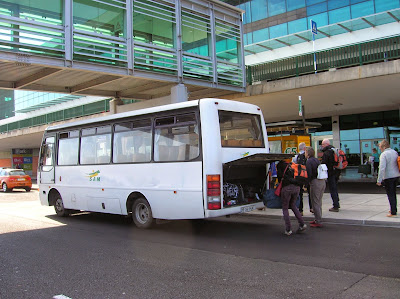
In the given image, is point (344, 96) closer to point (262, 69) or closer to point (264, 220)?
point (262, 69)

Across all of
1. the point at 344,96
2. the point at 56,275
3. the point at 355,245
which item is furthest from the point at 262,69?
the point at 56,275

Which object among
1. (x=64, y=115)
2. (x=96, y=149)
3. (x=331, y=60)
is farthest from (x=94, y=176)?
(x=64, y=115)

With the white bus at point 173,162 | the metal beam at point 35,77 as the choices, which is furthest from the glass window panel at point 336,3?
the metal beam at point 35,77

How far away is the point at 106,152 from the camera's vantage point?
378 inches

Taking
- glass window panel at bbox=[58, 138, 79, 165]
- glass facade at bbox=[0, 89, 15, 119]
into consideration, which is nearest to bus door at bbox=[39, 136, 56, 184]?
glass window panel at bbox=[58, 138, 79, 165]

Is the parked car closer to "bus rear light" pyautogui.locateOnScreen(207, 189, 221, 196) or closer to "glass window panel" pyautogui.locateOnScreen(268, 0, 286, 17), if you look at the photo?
"glass window panel" pyautogui.locateOnScreen(268, 0, 286, 17)

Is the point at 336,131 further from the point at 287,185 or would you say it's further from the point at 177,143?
the point at 177,143

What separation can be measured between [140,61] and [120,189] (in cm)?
667

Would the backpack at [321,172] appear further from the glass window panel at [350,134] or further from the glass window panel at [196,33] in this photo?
the glass window panel at [350,134]

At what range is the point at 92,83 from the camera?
1538cm

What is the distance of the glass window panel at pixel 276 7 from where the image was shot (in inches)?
993

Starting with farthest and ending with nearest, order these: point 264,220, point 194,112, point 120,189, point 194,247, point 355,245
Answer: point 264,220, point 120,189, point 194,112, point 194,247, point 355,245

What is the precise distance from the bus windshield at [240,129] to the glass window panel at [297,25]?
17728 millimetres

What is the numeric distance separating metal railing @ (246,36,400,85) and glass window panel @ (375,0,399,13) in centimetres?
755
